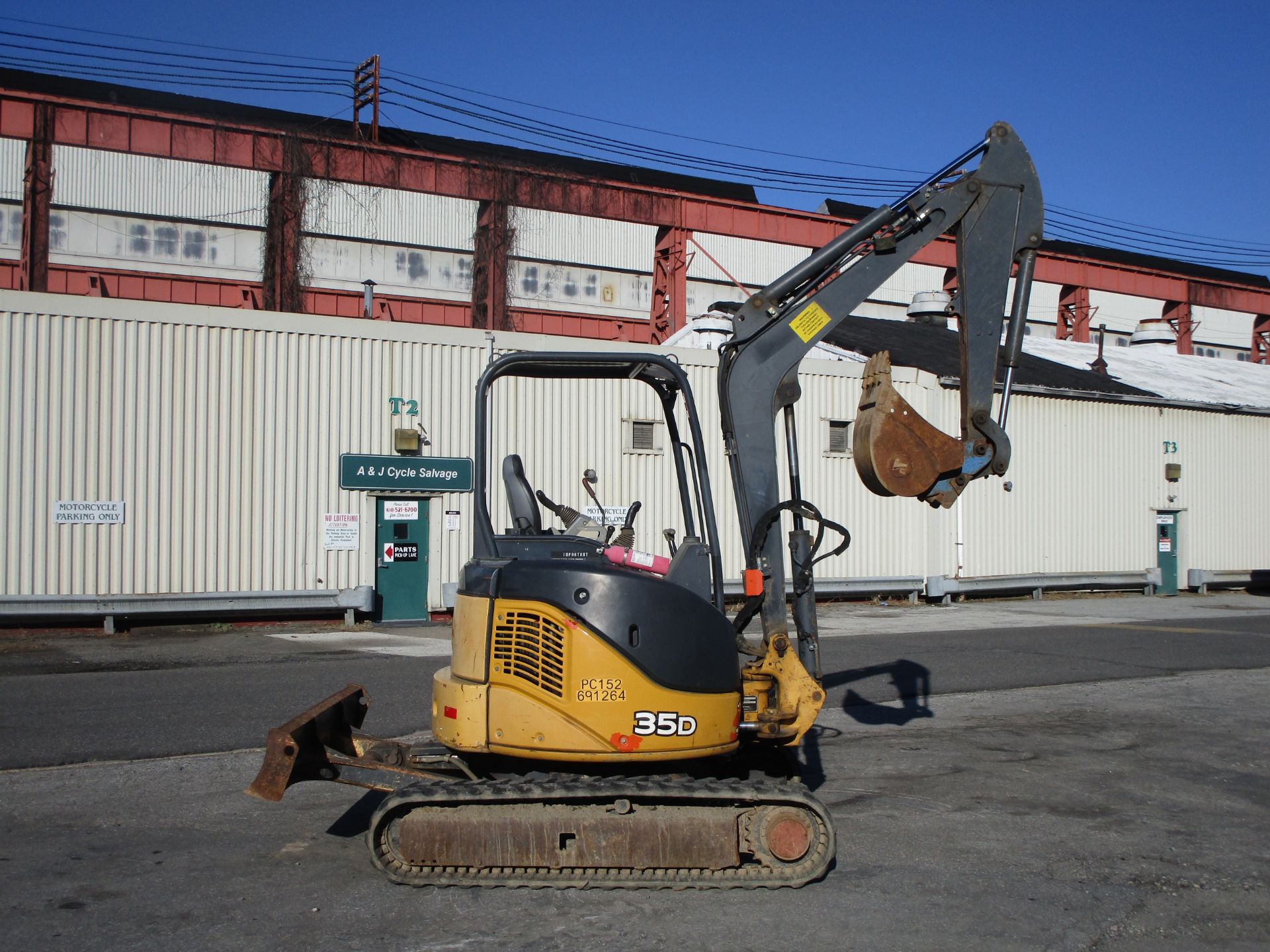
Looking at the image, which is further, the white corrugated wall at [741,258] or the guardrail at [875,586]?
the white corrugated wall at [741,258]

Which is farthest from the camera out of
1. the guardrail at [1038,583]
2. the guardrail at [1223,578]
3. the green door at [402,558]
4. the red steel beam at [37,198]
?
the red steel beam at [37,198]

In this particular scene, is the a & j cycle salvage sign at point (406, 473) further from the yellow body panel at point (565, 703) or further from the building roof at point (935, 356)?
the yellow body panel at point (565, 703)

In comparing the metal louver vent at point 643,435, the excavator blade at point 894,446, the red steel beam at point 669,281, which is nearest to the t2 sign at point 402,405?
the metal louver vent at point 643,435

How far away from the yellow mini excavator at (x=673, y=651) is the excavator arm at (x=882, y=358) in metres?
0.01

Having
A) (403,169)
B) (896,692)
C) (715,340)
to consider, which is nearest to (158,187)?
(403,169)

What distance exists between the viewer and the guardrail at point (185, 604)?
657 inches

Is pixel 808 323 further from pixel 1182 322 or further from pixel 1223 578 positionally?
pixel 1182 322

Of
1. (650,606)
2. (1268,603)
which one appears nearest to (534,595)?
(650,606)

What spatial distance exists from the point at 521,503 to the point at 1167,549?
84.1ft

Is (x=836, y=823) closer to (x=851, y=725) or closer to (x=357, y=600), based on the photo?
(x=851, y=725)

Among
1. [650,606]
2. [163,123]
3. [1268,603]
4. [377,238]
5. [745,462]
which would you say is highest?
[163,123]

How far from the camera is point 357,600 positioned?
18.5 metres

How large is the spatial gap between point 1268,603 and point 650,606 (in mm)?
24220

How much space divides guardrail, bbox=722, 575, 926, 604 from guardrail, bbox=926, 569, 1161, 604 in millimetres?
343
